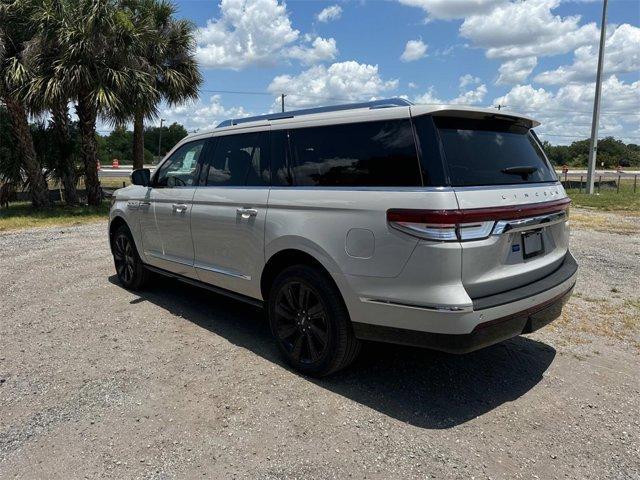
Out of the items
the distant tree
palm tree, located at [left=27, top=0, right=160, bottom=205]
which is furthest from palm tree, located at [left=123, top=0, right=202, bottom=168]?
the distant tree

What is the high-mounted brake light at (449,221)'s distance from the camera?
298 cm

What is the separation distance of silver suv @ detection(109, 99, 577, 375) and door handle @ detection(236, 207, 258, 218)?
0.02 meters

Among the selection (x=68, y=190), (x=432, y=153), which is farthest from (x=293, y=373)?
(x=68, y=190)

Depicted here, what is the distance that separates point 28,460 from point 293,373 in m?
1.81

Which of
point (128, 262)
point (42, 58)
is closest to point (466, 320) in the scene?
point (128, 262)

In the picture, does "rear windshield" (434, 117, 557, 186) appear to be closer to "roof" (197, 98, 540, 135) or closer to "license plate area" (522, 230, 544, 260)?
"roof" (197, 98, 540, 135)

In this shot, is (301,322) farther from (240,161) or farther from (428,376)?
(240,161)

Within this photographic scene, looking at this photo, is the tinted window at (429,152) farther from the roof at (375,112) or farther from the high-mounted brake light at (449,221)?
the high-mounted brake light at (449,221)

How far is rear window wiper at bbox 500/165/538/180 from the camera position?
3.53 metres

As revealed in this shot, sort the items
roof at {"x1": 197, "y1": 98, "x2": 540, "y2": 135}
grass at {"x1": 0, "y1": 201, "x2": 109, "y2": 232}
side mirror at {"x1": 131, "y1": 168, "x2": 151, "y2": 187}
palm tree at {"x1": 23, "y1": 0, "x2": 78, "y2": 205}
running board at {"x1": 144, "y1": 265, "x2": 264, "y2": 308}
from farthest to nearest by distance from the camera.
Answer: palm tree at {"x1": 23, "y1": 0, "x2": 78, "y2": 205}
grass at {"x1": 0, "y1": 201, "x2": 109, "y2": 232}
side mirror at {"x1": 131, "y1": 168, "x2": 151, "y2": 187}
running board at {"x1": 144, "y1": 265, "x2": 264, "y2": 308}
roof at {"x1": 197, "y1": 98, "x2": 540, "y2": 135}

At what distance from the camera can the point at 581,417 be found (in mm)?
3352

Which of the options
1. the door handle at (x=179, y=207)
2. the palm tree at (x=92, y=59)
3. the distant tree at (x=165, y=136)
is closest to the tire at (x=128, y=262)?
the door handle at (x=179, y=207)

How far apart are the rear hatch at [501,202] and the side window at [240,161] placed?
1600mm

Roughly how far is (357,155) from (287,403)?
177cm
